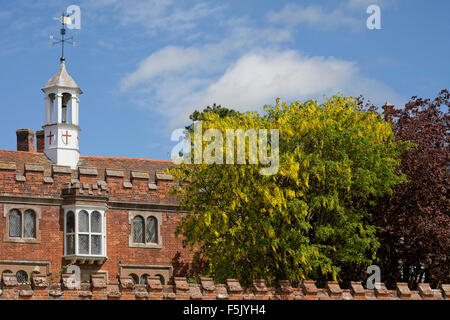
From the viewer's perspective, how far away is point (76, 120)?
44312 millimetres

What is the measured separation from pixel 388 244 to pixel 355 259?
3543 millimetres

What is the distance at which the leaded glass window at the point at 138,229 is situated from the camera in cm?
3966

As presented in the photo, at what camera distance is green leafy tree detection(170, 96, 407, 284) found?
29.0 m

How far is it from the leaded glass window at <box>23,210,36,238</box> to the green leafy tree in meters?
9.59

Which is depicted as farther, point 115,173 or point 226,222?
point 115,173

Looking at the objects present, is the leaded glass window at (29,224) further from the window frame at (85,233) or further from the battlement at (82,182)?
the window frame at (85,233)

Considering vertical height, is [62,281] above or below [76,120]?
below

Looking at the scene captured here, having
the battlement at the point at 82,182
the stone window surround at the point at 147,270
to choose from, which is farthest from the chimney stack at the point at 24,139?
the stone window surround at the point at 147,270

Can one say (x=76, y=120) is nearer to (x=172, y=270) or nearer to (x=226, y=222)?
(x=172, y=270)

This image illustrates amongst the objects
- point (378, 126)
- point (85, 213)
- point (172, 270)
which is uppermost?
point (378, 126)

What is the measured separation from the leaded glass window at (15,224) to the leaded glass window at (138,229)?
529 centimetres

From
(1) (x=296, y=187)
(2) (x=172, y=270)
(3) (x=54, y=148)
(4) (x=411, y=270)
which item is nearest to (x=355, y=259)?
(1) (x=296, y=187)
